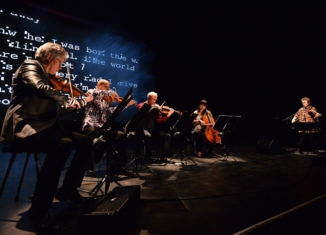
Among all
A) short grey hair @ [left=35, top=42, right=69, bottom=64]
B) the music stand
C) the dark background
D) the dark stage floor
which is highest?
the dark background

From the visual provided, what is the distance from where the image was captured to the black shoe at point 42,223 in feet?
5.70

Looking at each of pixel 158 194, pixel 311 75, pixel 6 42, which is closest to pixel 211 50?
pixel 311 75

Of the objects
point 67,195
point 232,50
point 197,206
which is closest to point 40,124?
point 67,195

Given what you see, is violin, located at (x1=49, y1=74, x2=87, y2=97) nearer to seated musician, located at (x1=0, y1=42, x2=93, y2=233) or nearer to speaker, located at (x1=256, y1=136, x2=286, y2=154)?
seated musician, located at (x1=0, y1=42, x2=93, y2=233)

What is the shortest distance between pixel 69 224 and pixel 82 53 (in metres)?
5.75

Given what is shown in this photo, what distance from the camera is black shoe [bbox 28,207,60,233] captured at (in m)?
1.74

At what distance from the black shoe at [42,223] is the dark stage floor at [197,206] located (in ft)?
0.24

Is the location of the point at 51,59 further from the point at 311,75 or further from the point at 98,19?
the point at 311,75

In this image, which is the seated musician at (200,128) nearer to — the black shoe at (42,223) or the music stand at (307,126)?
the music stand at (307,126)

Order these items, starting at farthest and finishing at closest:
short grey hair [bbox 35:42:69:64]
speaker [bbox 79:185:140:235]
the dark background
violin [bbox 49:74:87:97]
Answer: the dark background → violin [bbox 49:74:87:97] → short grey hair [bbox 35:42:69:64] → speaker [bbox 79:185:140:235]

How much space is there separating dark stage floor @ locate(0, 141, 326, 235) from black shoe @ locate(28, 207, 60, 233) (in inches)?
2.9

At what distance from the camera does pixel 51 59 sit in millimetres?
2096

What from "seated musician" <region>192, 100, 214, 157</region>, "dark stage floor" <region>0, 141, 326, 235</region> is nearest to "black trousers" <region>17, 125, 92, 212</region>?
"dark stage floor" <region>0, 141, 326, 235</region>

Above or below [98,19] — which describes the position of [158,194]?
below
